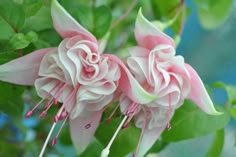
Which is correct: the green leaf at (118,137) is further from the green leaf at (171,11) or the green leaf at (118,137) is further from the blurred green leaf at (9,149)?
the blurred green leaf at (9,149)

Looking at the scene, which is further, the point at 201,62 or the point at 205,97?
the point at 201,62

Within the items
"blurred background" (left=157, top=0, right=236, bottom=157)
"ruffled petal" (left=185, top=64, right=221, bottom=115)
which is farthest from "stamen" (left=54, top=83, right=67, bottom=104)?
"blurred background" (left=157, top=0, right=236, bottom=157)

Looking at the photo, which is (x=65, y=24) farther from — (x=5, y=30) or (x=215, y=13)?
(x=215, y=13)

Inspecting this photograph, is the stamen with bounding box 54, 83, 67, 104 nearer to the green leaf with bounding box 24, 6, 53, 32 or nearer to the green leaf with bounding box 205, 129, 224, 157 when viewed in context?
the green leaf with bounding box 24, 6, 53, 32

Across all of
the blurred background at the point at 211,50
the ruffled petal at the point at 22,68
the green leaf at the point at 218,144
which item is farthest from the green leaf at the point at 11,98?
the blurred background at the point at 211,50

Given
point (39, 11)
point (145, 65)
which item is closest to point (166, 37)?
point (145, 65)

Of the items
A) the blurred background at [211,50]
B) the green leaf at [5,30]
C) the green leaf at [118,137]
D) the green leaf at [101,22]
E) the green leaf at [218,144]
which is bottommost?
the blurred background at [211,50]

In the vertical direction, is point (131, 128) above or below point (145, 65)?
below

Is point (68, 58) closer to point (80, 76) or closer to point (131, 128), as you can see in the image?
point (80, 76)
